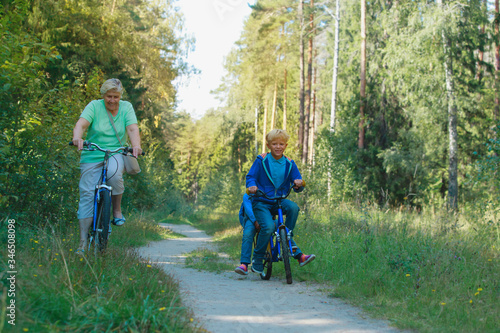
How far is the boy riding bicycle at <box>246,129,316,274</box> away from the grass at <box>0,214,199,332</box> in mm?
1679

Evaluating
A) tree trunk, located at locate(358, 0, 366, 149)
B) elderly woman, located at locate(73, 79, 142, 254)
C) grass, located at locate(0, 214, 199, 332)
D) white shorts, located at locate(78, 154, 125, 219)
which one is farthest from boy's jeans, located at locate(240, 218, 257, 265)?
tree trunk, located at locate(358, 0, 366, 149)

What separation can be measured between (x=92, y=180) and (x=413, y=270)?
4.10m

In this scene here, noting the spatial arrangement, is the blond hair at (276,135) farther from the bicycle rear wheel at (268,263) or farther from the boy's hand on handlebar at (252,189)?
the bicycle rear wheel at (268,263)

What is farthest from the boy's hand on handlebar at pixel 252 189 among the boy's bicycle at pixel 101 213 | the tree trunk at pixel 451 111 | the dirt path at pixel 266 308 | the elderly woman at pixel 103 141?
the tree trunk at pixel 451 111

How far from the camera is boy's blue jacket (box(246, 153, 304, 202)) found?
599cm

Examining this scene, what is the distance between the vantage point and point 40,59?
5836mm

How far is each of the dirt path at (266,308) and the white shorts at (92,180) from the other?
145 cm

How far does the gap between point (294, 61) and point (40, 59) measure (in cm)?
3093

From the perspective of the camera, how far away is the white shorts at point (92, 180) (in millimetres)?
5211

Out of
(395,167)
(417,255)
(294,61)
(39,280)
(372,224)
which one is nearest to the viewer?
(39,280)

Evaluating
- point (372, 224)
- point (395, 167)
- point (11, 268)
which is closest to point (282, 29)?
point (395, 167)

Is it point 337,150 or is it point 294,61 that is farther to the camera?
point 294,61

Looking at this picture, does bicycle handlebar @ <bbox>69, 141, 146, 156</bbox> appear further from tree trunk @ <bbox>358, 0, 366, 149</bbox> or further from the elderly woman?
tree trunk @ <bbox>358, 0, 366, 149</bbox>

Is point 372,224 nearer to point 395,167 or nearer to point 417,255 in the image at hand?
point 417,255
